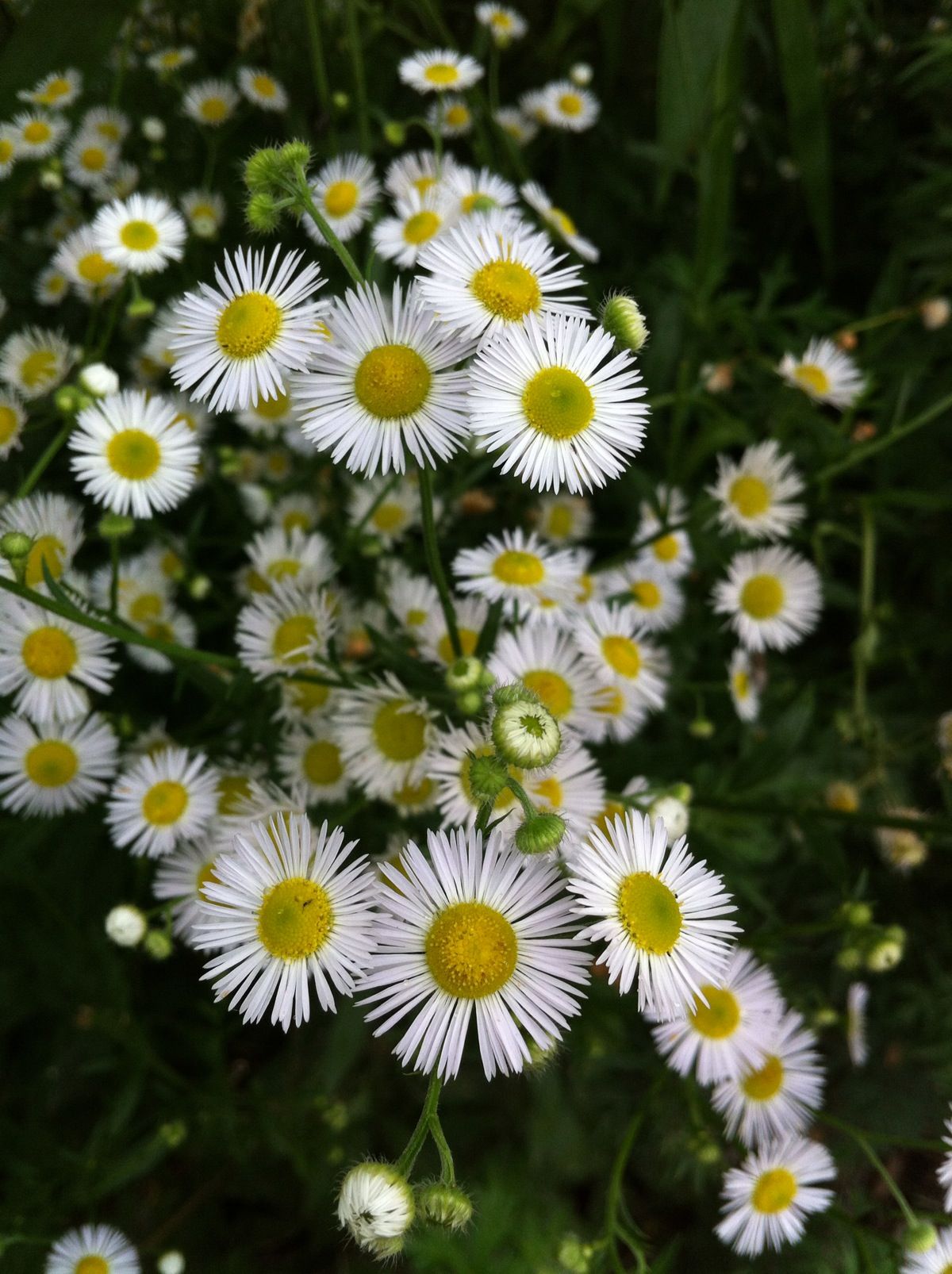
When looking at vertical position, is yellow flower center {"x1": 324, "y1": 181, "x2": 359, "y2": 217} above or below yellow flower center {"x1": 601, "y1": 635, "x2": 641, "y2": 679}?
above

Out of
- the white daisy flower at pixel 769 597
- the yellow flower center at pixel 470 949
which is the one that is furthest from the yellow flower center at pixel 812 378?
the yellow flower center at pixel 470 949

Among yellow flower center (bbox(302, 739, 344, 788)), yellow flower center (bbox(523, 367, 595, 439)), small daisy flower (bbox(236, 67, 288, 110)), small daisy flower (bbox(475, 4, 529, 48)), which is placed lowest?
yellow flower center (bbox(302, 739, 344, 788))

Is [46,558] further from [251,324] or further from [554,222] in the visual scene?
[554,222]

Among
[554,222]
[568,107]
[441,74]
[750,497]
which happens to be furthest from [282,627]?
[568,107]

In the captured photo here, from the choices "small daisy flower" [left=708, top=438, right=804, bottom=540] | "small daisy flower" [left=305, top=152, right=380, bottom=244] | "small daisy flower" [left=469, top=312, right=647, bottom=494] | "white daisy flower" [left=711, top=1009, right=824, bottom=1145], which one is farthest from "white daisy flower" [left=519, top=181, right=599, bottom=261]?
"white daisy flower" [left=711, top=1009, right=824, bottom=1145]

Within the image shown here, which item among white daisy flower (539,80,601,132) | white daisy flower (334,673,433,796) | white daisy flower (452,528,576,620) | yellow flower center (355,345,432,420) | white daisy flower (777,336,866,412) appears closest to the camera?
yellow flower center (355,345,432,420)

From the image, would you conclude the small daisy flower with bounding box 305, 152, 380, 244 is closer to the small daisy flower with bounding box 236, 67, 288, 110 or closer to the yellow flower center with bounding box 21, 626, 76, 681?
the small daisy flower with bounding box 236, 67, 288, 110

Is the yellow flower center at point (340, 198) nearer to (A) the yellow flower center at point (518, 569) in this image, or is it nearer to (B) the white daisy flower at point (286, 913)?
(A) the yellow flower center at point (518, 569)
